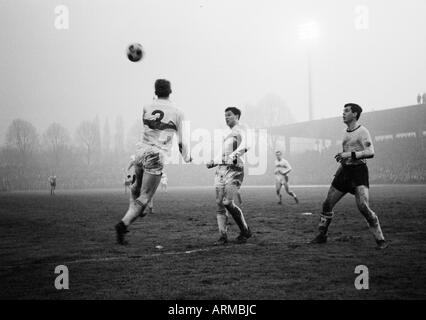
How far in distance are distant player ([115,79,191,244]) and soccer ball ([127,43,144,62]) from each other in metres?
1.47

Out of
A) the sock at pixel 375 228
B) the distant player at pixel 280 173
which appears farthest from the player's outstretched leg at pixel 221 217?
the distant player at pixel 280 173

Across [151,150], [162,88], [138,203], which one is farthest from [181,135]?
[138,203]

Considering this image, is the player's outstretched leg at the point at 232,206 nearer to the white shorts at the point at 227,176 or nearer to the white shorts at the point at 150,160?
the white shorts at the point at 227,176

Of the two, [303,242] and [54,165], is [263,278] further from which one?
[54,165]

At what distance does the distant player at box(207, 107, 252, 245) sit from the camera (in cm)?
710

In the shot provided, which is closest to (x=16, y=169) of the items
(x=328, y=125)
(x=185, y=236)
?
(x=328, y=125)

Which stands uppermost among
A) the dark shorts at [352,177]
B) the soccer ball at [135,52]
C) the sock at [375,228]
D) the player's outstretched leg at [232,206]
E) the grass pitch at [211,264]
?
the soccer ball at [135,52]

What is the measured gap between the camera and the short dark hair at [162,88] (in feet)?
19.7

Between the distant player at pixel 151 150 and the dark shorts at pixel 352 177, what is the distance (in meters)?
2.71

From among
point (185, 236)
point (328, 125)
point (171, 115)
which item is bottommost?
point (185, 236)

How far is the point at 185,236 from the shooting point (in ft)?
27.0

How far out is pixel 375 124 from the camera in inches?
2013
